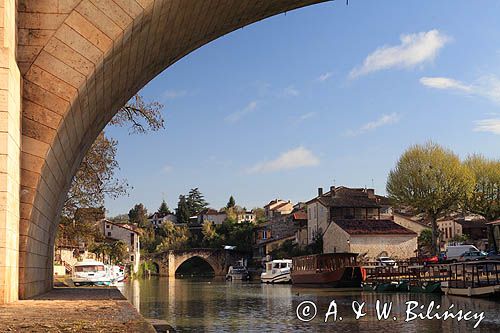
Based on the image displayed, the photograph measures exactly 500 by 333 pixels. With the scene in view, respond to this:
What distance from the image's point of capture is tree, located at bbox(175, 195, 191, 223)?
143 metres

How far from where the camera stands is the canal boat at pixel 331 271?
4269 cm

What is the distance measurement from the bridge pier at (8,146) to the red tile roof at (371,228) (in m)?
47.5

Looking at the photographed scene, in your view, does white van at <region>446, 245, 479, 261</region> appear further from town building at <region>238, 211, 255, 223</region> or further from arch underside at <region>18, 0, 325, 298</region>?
town building at <region>238, 211, 255, 223</region>

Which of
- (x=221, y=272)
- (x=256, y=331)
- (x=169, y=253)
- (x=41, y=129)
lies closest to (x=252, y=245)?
(x=221, y=272)

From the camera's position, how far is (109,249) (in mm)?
69000

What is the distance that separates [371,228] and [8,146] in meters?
49.7

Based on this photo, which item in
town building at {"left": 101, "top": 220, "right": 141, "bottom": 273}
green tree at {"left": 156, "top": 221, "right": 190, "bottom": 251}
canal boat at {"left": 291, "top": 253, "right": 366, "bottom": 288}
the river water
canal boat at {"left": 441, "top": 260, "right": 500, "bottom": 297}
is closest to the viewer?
the river water

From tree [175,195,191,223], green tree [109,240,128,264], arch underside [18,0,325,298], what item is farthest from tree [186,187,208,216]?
arch underside [18,0,325,298]

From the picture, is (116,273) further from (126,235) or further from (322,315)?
(126,235)

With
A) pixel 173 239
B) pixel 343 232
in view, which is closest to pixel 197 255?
pixel 173 239

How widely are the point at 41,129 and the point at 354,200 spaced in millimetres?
59205

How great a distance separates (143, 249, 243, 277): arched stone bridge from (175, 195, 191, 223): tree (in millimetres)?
49338

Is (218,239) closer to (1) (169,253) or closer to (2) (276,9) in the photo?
(1) (169,253)

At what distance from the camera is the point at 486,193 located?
57.3 metres
